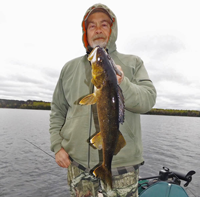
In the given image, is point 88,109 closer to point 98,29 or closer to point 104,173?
point 104,173

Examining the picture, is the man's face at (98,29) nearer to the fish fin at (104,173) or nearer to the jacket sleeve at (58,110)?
the jacket sleeve at (58,110)

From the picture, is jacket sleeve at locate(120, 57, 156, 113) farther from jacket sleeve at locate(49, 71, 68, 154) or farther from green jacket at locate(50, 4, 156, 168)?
jacket sleeve at locate(49, 71, 68, 154)

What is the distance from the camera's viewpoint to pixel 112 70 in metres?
2.00

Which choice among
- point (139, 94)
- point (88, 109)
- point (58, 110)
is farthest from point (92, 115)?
point (58, 110)

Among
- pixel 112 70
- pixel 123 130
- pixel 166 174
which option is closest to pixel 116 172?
pixel 123 130

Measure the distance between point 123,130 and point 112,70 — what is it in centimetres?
123

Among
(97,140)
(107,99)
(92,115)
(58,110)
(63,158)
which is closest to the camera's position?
(107,99)

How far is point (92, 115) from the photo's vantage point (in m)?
2.98

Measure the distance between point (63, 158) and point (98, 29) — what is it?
8.40 ft

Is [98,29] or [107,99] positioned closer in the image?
[107,99]

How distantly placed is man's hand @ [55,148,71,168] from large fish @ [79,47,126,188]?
1.21 meters

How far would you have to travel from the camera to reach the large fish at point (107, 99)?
1988mm

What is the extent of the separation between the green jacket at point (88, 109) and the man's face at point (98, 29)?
0.13 metres

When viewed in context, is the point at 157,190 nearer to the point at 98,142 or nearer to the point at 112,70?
the point at 98,142
